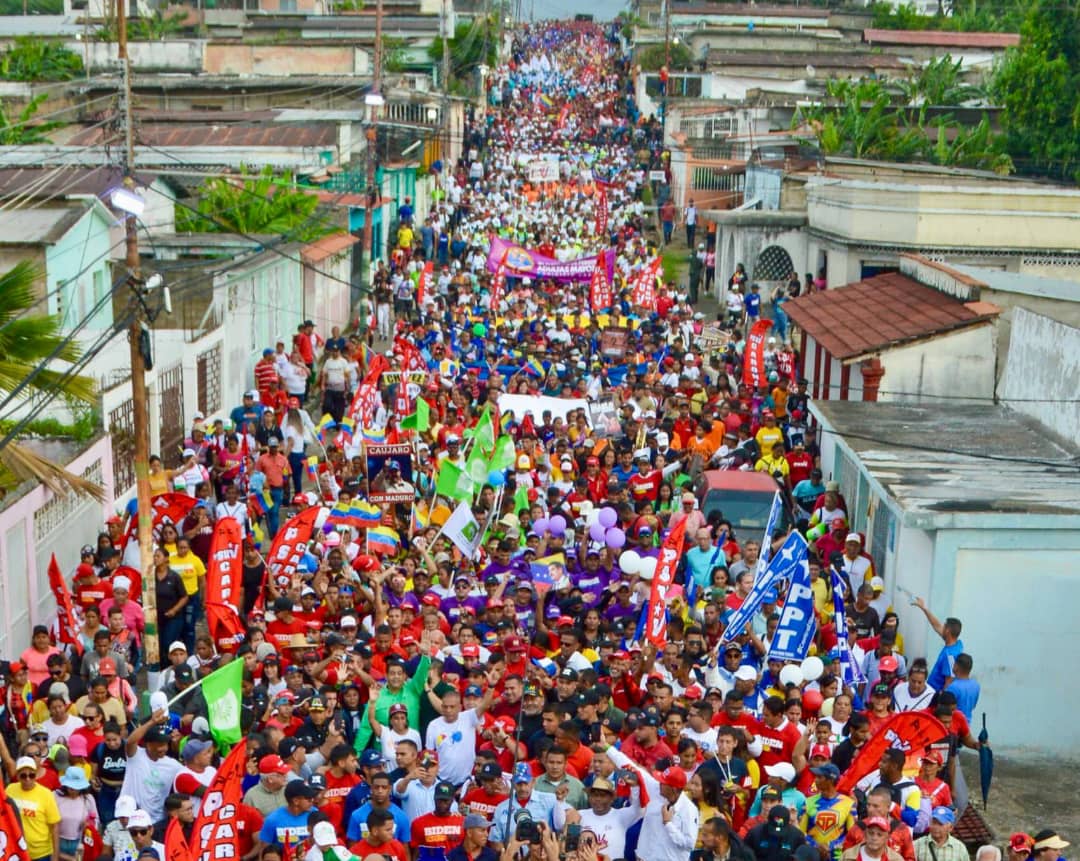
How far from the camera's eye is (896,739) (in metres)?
11.6

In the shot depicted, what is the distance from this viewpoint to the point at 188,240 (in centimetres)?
2834

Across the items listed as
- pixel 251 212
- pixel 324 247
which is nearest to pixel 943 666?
pixel 251 212

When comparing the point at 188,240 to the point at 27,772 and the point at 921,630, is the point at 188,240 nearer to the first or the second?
the point at 921,630

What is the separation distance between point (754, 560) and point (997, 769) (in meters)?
2.75

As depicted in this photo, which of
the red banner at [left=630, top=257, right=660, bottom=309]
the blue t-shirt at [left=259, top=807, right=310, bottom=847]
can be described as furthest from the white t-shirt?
the red banner at [left=630, top=257, right=660, bottom=309]

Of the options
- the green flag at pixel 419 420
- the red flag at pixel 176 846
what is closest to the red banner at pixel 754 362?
the green flag at pixel 419 420

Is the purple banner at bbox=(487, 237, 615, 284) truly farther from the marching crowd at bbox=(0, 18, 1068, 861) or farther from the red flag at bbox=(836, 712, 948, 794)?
the red flag at bbox=(836, 712, 948, 794)

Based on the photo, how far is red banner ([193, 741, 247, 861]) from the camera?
33.4 ft

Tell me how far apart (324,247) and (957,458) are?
55.6 feet

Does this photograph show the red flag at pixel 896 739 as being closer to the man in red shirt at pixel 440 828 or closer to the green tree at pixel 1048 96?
the man in red shirt at pixel 440 828

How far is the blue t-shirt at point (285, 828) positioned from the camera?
10336mm

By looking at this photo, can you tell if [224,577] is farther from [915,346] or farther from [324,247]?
[324,247]

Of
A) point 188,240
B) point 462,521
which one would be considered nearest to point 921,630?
point 462,521

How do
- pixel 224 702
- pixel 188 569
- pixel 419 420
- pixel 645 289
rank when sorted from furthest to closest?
pixel 645 289 < pixel 419 420 < pixel 188 569 < pixel 224 702
